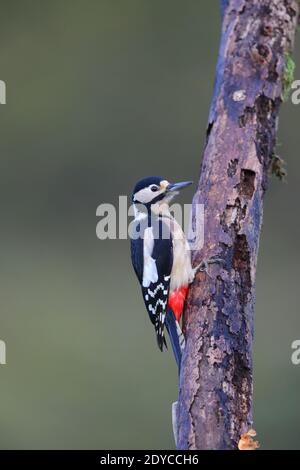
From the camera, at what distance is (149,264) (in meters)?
2.59

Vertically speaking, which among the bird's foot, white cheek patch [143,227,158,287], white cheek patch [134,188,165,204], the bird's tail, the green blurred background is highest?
the green blurred background

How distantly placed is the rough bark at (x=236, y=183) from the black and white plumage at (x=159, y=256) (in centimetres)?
12

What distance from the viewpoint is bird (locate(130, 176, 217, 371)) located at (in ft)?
7.86

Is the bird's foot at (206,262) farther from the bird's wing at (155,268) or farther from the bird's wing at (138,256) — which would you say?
the bird's wing at (138,256)

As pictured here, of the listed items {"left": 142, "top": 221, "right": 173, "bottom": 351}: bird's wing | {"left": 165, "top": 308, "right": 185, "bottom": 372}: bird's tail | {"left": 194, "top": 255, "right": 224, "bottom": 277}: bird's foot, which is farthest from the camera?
{"left": 142, "top": 221, "right": 173, "bottom": 351}: bird's wing

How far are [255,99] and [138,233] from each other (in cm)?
63

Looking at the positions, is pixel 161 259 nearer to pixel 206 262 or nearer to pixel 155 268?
pixel 155 268

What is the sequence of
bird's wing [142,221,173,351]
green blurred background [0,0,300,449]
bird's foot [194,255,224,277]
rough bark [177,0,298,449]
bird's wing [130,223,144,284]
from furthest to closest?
1. green blurred background [0,0,300,449]
2. bird's wing [130,223,144,284]
3. bird's wing [142,221,173,351]
4. bird's foot [194,255,224,277]
5. rough bark [177,0,298,449]

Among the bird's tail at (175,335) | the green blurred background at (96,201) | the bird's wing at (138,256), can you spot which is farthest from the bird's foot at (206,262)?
the green blurred background at (96,201)

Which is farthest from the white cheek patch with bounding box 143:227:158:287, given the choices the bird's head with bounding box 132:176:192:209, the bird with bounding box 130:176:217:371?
the bird's head with bounding box 132:176:192:209

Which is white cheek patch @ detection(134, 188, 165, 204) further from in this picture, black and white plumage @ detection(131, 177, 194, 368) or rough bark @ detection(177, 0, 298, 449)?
rough bark @ detection(177, 0, 298, 449)

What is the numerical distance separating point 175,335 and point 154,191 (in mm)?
526

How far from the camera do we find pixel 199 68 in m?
7.56
